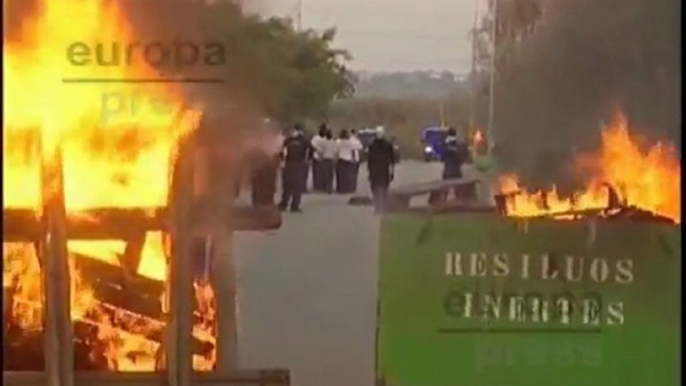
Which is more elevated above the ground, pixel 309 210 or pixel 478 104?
pixel 478 104

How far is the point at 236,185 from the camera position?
5.88 ft

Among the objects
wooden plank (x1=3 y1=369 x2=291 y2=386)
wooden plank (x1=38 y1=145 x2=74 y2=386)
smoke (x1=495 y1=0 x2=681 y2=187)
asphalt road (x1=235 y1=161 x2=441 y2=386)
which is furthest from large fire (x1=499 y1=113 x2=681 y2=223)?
wooden plank (x1=38 y1=145 x2=74 y2=386)

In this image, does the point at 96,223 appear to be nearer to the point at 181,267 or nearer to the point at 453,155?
the point at 181,267

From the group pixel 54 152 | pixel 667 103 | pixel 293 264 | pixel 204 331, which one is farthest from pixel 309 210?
pixel 667 103

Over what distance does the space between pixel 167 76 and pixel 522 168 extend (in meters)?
0.43

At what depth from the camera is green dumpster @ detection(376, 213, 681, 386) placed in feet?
5.97

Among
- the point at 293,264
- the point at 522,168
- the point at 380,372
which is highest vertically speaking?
the point at 522,168

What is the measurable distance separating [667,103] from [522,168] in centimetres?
19

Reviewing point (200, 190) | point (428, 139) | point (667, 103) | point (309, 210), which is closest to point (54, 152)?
point (200, 190)

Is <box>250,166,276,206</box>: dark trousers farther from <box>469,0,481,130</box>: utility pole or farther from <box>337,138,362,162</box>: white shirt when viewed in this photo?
<box>469,0,481,130</box>: utility pole

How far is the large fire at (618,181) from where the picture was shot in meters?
1.82

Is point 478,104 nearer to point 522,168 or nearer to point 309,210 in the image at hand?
point 522,168

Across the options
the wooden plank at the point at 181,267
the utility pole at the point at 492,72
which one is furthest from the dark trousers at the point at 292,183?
the utility pole at the point at 492,72

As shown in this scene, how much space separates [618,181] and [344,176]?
32 cm
